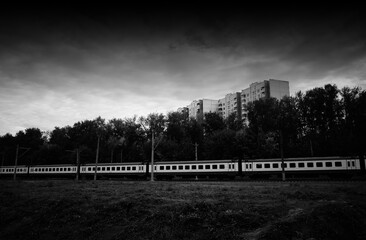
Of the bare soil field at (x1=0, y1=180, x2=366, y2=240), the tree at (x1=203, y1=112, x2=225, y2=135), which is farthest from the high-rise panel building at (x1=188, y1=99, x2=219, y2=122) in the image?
the bare soil field at (x1=0, y1=180, x2=366, y2=240)

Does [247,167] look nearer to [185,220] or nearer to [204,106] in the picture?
[185,220]

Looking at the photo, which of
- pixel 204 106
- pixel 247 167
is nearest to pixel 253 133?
pixel 247 167

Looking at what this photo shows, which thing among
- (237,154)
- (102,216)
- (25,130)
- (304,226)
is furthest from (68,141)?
(304,226)

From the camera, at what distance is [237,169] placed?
37.0 m

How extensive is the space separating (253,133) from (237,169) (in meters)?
17.3

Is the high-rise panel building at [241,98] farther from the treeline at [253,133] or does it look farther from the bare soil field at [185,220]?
the bare soil field at [185,220]

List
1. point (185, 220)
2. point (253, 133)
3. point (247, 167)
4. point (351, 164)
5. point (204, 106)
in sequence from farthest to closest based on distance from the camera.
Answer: point (204, 106) → point (253, 133) → point (247, 167) → point (351, 164) → point (185, 220)

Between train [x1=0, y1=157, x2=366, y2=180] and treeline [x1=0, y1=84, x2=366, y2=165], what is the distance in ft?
6.92

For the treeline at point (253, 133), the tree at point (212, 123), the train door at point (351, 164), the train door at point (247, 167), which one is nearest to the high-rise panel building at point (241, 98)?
the tree at point (212, 123)

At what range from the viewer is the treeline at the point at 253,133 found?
1807 inches

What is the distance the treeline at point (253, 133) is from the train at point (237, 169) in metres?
2.11

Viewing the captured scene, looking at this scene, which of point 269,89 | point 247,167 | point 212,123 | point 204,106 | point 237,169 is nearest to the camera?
point 247,167

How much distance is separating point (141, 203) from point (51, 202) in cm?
587

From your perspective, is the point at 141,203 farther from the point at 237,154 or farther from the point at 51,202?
the point at 237,154
